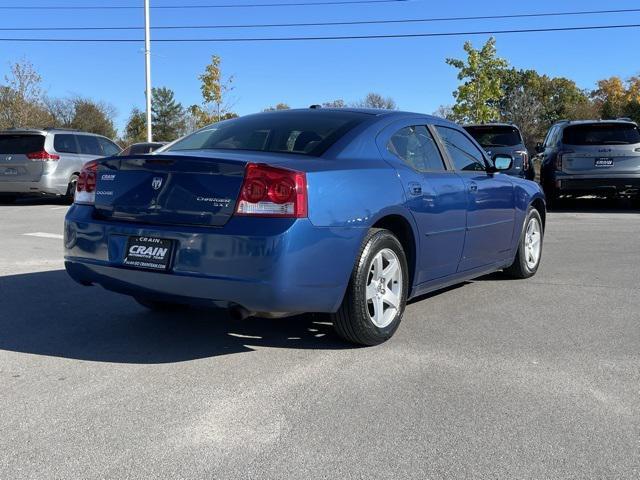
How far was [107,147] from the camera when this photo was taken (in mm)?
17688

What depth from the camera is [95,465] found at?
9.14 feet

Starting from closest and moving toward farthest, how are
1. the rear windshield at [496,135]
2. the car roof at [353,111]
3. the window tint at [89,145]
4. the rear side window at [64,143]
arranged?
the car roof at [353,111] → the rear windshield at [496,135] → the rear side window at [64,143] → the window tint at [89,145]

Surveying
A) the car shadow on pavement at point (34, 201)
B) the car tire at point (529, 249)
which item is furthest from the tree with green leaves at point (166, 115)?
the car tire at point (529, 249)

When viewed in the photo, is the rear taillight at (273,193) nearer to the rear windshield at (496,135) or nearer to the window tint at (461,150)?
the window tint at (461,150)

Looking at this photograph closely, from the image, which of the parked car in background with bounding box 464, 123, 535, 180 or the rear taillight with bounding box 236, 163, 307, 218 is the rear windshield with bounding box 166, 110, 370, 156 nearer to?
the rear taillight with bounding box 236, 163, 307, 218

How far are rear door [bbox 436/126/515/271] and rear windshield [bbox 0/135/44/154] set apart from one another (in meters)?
12.3

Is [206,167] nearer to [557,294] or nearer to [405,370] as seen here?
[405,370]

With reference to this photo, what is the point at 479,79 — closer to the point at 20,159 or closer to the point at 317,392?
the point at 20,159

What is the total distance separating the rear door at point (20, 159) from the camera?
15.2m

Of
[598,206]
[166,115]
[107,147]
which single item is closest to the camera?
[598,206]

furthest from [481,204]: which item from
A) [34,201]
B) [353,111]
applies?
[34,201]

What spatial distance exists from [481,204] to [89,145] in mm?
13386

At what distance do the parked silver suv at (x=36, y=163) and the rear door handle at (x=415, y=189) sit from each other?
41.3 feet

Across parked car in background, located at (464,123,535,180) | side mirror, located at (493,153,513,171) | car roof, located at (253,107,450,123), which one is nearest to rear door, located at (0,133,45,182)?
parked car in background, located at (464,123,535,180)
